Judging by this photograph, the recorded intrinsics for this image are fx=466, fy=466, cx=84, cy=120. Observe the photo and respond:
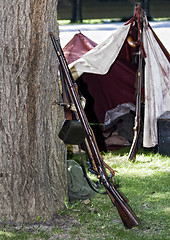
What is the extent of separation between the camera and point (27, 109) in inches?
158

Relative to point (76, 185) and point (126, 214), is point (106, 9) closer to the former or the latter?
point (76, 185)

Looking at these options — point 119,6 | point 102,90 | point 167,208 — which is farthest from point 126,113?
point 119,6

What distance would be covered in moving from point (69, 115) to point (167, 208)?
1509 mm

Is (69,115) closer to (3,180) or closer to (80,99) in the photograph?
(80,99)

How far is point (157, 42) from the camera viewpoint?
23.3 ft

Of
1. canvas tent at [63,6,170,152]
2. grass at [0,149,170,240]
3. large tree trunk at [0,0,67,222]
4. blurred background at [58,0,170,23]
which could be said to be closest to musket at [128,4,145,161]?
canvas tent at [63,6,170,152]

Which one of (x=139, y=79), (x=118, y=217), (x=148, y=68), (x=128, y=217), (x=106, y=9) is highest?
(x=106, y=9)

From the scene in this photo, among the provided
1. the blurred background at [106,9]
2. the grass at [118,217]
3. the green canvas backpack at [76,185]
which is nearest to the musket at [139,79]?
the grass at [118,217]

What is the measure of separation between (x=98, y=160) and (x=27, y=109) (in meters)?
0.75

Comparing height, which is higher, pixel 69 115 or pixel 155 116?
pixel 69 115

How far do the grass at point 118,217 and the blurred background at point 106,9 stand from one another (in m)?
10.9

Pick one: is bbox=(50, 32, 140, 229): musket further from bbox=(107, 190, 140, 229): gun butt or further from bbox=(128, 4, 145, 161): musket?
bbox=(128, 4, 145, 161): musket

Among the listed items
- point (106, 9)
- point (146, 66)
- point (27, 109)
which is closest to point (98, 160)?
point (27, 109)

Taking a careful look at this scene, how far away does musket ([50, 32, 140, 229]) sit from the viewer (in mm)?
3908
